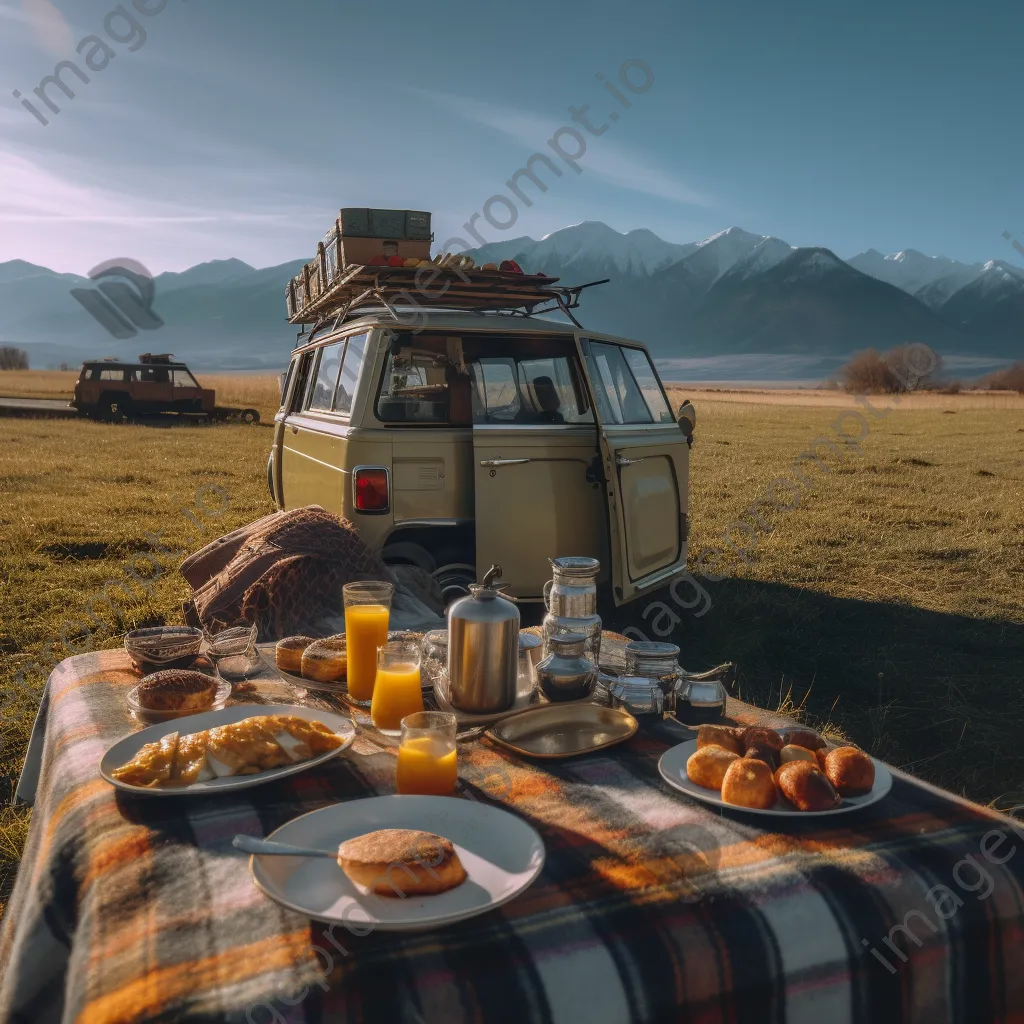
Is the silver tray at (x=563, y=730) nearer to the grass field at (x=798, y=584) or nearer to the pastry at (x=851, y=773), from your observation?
the pastry at (x=851, y=773)

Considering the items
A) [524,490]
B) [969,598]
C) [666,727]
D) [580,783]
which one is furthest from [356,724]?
[969,598]

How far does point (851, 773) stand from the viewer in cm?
166

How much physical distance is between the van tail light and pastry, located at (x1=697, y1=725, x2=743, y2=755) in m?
2.96

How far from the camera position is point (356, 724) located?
2059 millimetres

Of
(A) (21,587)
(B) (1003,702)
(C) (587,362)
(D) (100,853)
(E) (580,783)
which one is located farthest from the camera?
(A) (21,587)

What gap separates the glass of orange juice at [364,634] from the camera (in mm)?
2217

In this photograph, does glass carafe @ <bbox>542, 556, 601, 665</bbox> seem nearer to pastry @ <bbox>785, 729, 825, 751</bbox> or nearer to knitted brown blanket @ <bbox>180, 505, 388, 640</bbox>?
pastry @ <bbox>785, 729, 825, 751</bbox>

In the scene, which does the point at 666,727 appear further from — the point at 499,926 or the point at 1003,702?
the point at 1003,702

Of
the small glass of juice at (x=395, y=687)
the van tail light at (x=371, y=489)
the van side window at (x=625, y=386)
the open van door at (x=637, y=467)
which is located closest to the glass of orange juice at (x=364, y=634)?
the small glass of juice at (x=395, y=687)

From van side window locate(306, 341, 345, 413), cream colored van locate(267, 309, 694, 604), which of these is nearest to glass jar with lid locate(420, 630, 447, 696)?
cream colored van locate(267, 309, 694, 604)

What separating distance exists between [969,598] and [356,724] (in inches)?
237

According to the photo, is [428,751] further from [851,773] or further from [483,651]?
[851,773]

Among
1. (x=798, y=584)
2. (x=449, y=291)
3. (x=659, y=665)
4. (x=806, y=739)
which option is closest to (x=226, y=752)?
(x=659, y=665)

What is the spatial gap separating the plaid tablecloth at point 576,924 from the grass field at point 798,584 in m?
1.66
